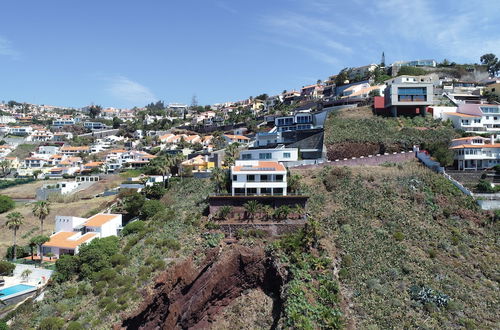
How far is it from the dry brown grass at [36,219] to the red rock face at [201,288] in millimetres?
29323

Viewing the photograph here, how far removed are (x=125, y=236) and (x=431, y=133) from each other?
48254 mm

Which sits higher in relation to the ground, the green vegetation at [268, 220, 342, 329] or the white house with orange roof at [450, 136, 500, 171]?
the white house with orange roof at [450, 136, 500, 171]

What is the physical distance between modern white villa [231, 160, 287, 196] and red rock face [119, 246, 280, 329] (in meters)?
8.79

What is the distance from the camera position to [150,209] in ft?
180

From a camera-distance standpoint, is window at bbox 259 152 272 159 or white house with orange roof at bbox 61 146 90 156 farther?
white house with orange roof at bbox 61 146 90 156

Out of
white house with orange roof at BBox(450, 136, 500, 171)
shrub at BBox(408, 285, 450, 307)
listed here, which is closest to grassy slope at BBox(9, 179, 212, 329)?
shrub at BBox(408, 285, 450, 307)

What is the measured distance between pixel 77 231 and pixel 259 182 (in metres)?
26.2

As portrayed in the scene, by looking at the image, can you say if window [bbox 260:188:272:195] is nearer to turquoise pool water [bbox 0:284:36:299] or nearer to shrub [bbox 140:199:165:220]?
shrub [bbox 140:199:165:220]

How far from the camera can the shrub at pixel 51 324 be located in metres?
37.2

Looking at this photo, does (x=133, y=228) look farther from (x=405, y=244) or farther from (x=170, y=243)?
(x=405, y=244)

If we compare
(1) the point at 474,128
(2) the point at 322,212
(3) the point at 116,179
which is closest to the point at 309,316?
(2) the point at 322,212

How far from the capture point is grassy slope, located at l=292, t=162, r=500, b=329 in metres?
33.4

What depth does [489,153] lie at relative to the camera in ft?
184

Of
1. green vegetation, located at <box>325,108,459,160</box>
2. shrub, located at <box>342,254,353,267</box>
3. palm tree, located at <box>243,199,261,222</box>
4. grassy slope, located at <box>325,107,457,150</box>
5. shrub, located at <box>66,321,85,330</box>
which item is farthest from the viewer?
grassy slope, located at <box>325,107,457,150</box>
